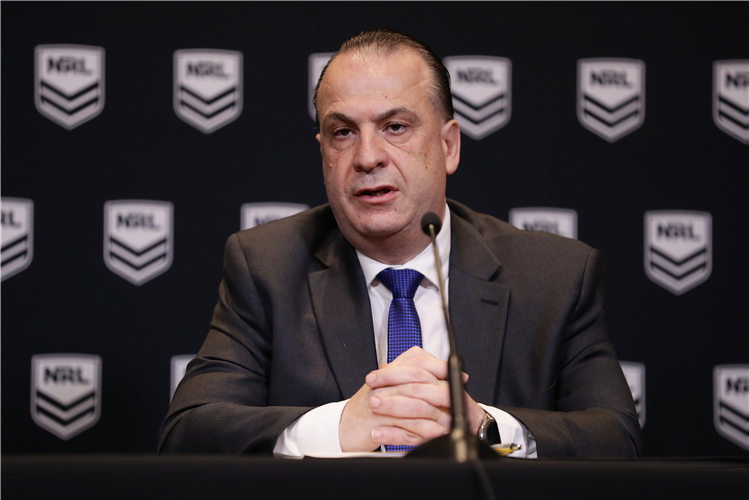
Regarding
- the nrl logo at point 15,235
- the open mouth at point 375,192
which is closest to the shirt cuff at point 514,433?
the open mouth at point 375,192

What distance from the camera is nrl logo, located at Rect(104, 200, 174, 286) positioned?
262cm

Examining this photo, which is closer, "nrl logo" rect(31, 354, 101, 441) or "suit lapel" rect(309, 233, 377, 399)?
"suit lapel" rect(309, 233, 377, 399)

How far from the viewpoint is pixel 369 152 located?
1875mm

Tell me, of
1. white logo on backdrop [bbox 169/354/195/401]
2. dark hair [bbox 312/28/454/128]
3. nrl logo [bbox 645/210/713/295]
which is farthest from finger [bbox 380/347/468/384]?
nrl logo [bbox 645/210/713/295]

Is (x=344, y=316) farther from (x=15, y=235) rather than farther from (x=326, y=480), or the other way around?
(x=15, y=235)

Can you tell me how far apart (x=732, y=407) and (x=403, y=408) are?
1911 millimetres

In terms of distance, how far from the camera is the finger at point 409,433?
4.65 ft

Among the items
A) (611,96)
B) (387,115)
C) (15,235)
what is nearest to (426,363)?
(387,115)

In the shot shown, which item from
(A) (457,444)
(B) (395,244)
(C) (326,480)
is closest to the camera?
(C) (326,480)

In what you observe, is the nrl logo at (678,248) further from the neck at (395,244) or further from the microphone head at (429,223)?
the microphone head at (429,223)

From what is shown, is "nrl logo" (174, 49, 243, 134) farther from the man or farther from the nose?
the nose

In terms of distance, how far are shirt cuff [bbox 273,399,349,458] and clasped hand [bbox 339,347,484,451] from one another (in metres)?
0.03

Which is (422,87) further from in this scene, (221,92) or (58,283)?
(58,283)

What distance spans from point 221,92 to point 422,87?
1053 mm
